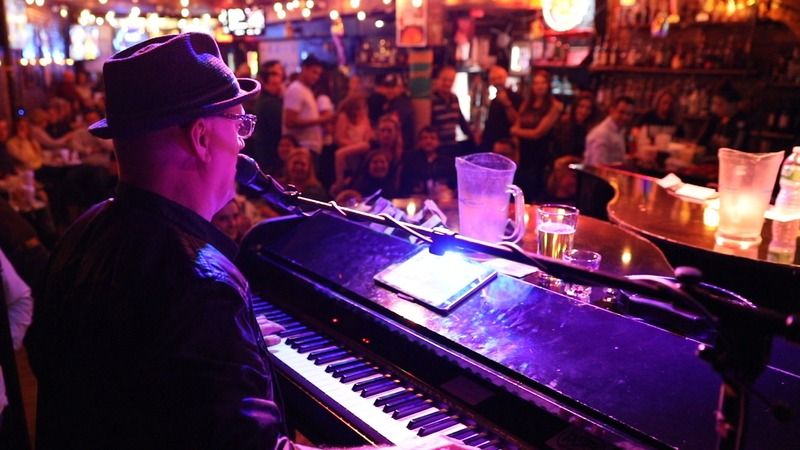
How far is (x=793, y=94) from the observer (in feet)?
22.6

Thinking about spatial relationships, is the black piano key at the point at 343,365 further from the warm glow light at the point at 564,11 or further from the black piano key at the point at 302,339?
the warm glow light at the point at 564,11

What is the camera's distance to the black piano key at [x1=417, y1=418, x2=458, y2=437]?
1557mm

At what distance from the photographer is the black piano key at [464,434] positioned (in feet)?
5.05

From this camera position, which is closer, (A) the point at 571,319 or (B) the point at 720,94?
(A) the point at 571,319

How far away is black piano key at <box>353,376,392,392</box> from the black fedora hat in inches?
33.2

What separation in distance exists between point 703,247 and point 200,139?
2.27 meters

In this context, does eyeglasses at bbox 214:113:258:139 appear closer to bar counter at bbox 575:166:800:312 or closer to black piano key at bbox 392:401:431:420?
black piano key at bbox 392:401:431:420

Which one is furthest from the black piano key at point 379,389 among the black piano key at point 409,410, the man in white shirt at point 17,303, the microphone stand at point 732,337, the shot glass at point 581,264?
the man in white shirt at point 17,303

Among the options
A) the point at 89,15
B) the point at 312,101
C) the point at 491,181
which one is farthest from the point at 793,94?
the point at 89,15

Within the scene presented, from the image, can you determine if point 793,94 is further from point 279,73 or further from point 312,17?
point 312,17

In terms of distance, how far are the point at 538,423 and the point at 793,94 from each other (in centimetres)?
692

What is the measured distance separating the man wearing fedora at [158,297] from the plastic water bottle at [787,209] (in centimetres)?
228

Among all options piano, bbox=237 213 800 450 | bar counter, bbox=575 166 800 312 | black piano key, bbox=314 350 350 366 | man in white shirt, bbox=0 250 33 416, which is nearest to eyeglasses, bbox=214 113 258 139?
piano, bbox=237 213 800 450

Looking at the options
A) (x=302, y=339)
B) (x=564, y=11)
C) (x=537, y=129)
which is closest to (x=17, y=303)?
(x=302, y=339)
